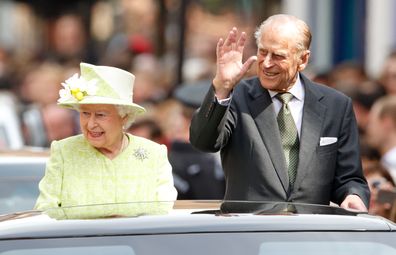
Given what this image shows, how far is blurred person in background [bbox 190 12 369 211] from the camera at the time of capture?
7691 mm

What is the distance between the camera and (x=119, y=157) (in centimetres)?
750

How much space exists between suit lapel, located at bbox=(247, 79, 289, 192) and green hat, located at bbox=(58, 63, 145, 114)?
0.55 meters

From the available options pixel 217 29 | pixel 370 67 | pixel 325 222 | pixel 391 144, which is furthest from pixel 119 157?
pixel 217 29

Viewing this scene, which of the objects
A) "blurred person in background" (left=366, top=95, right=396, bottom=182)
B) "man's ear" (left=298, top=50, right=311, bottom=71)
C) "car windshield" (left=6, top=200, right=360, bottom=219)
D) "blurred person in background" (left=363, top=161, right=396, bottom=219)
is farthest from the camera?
"blurred person in background" (left=366, top=95, right=396, bottom=182)

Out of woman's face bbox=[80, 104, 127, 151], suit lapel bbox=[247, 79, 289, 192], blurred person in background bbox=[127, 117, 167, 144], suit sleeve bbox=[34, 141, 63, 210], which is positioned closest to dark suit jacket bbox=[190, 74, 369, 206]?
suit lapel bbox=[247, 79, 289, 192]

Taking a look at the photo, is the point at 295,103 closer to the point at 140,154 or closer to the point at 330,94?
the point at 330,94

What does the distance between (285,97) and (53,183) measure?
1.22 m

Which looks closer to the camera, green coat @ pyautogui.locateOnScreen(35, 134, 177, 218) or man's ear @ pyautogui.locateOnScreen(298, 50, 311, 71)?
green coat @ pyautogui.locateOnScreen(35, 134, 177, 218)

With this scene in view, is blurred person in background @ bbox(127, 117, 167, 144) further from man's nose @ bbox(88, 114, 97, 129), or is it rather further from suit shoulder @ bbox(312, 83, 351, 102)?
man's nose @ bbox(88, 114, 97, 129)

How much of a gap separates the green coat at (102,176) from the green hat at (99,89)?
19cm

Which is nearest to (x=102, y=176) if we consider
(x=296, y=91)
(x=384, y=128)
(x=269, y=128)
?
(x=269, y=128)

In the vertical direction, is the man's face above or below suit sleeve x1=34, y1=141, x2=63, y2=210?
above

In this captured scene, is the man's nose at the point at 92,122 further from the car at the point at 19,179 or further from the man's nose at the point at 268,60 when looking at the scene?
the car at the point at 19,179

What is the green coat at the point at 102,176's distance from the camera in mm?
7328
